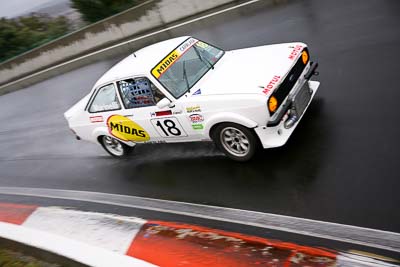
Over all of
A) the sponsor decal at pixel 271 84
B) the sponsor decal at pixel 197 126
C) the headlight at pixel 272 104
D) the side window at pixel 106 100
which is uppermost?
the side window at pixel 106 100

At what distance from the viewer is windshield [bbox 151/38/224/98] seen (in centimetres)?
634

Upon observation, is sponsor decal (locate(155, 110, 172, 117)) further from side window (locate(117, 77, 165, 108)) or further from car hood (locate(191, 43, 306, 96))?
car hood (locate(191, 43, 306, 96))

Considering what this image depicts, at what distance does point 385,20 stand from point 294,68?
3741mm

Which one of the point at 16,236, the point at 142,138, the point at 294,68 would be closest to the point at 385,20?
the point at 294,68

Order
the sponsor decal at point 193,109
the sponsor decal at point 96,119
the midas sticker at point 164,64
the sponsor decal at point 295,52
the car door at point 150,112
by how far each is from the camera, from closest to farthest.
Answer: the sponsor decal at point 193,109, the sponsor decal at point 295,52, the car door at point 150,112, the midas sticker at point 164,64, the sponsor decal at point 96,119

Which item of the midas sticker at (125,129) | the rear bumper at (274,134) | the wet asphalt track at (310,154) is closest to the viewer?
the wet asphalt track at (310,154)

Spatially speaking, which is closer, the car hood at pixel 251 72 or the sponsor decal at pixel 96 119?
the car hood at pixel 251 72

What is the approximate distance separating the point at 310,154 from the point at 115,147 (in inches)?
150

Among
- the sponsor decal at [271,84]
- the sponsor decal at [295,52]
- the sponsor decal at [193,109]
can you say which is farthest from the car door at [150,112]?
the sponsor decal at [295,52]

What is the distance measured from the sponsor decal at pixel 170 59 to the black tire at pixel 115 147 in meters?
1.90

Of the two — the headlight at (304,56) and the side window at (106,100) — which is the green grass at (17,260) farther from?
the headlight at (304,56)

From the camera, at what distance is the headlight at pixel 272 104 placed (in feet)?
18.0

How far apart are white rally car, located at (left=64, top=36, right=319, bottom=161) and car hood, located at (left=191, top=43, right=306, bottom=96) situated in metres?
0.01

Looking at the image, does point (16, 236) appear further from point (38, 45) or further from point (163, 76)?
point (38, 45)
